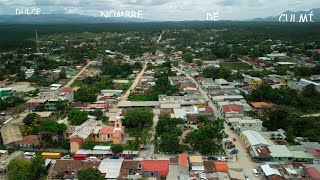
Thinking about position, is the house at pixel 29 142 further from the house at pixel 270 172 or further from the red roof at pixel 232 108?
the red roof at pixel 232 108

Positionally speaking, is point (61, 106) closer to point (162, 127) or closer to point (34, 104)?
point (34, 104)

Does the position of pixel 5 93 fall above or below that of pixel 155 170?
above

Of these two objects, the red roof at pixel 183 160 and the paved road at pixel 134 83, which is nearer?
the red roof at pixel 183 160

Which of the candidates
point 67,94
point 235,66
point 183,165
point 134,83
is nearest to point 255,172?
point 183,165

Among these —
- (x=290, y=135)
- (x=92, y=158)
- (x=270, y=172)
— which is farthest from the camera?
(x=290, y=135)

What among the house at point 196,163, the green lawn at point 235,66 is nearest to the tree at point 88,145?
the house at point 196,163

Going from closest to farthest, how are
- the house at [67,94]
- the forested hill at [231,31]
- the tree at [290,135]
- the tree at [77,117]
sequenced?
the tree at [290,135]
the tree at [77,117]
the house at [67,94]
the forested hill at [231,31]

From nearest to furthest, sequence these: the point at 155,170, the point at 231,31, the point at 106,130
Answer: the point at 155,170
the point at 106,130
the point at 231,31

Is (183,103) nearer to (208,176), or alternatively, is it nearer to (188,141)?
(188,141)
